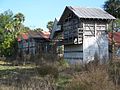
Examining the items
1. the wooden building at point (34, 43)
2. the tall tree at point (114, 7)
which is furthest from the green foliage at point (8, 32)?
the tall tree at point (114, 7)

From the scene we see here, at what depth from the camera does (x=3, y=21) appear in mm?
75812

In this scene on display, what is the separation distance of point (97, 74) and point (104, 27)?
25239 millimetres

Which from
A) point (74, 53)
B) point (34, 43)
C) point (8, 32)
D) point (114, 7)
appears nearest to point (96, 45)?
point (74, 53)

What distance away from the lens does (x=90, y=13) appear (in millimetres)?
35750

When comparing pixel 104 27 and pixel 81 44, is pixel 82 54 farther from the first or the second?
pixel 104 27

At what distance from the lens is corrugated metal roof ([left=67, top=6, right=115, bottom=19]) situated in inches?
1369

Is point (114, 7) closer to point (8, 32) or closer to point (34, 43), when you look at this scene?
point (34, 43)

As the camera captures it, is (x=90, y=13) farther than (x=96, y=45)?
Yes

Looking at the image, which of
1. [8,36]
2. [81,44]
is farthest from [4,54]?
[81,44]

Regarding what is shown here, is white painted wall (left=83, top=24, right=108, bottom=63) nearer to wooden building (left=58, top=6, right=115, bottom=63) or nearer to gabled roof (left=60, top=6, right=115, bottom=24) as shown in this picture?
wooden building (left=58, top=6, right=115, bottom=63)

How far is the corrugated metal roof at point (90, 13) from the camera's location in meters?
34.8

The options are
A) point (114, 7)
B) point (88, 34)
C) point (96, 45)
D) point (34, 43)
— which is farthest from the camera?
point (114, 7)

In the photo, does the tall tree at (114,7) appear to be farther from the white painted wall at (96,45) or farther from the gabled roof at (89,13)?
→ the white painted wall at (96,45)

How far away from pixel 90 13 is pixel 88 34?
2.67 meters
